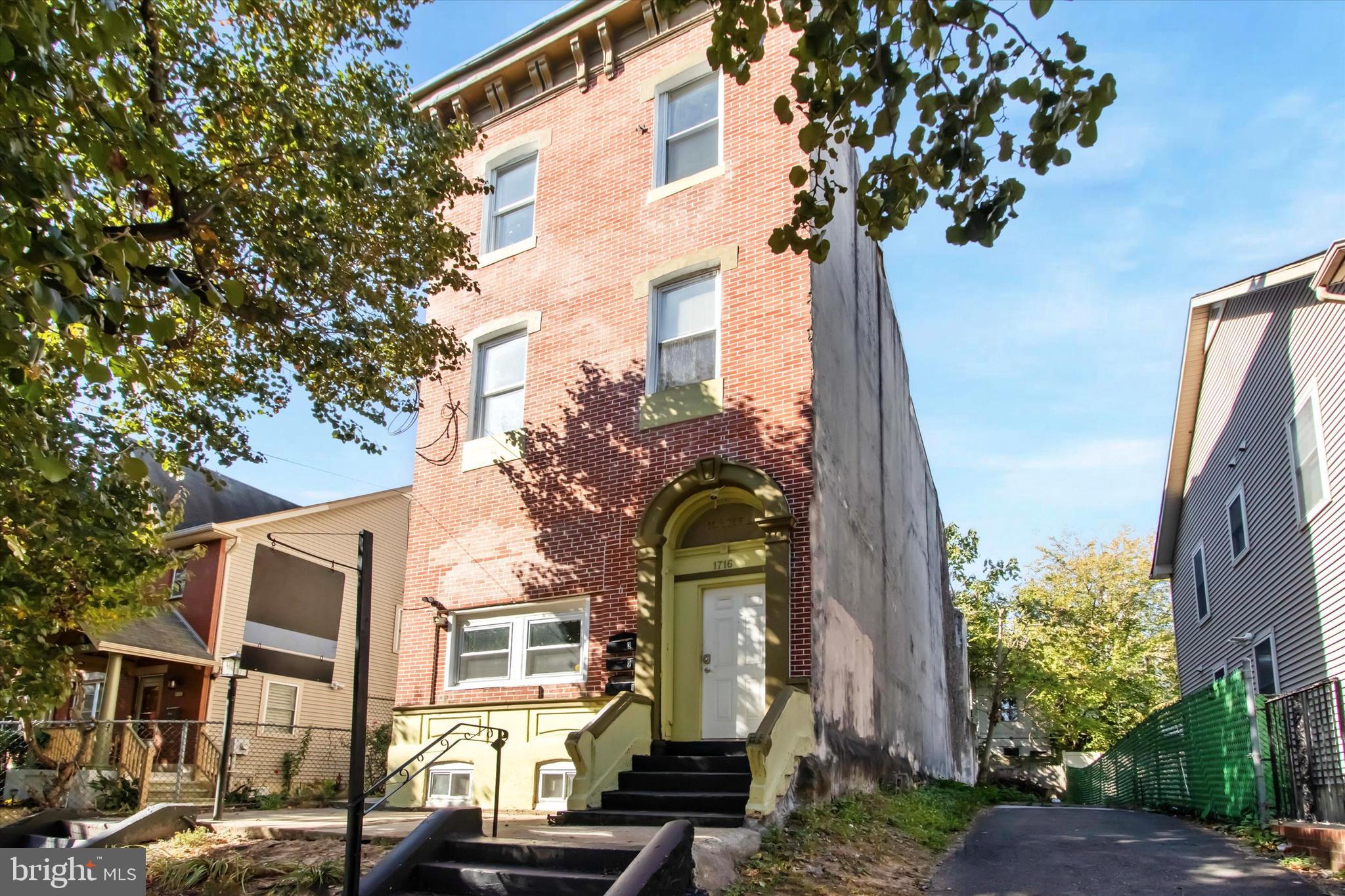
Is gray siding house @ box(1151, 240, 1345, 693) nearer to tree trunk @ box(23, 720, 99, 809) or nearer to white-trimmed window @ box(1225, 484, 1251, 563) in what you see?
white-trimmed window @ box(1225, 484, 1251, 563)

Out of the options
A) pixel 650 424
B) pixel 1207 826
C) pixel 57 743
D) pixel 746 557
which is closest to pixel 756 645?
pixel 746 557

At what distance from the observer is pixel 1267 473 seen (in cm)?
1588

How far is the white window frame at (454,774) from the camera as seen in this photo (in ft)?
43.3

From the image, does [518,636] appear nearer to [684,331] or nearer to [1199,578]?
[684,331]

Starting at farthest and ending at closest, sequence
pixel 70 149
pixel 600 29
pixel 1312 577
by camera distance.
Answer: pixel 600 29
pixel 1312 577
pixel 70 149

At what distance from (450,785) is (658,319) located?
6987 millimetres

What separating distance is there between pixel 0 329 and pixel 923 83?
4.71 meters

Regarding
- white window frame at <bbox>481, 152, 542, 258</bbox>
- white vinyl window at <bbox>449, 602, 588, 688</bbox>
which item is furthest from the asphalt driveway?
white window frame at <bbox>481, 152, 542, 258</bbox>

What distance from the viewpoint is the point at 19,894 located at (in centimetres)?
884

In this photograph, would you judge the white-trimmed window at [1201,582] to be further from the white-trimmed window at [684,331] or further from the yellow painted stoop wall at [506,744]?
the yellow painted stoop wall at [506,744]

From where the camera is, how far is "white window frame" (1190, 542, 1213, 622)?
68.0 feet

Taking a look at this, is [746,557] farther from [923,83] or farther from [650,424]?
[923,83]

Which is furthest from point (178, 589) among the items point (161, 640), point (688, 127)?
point (688, 127)

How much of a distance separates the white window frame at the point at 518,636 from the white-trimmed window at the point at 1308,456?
991 cm
